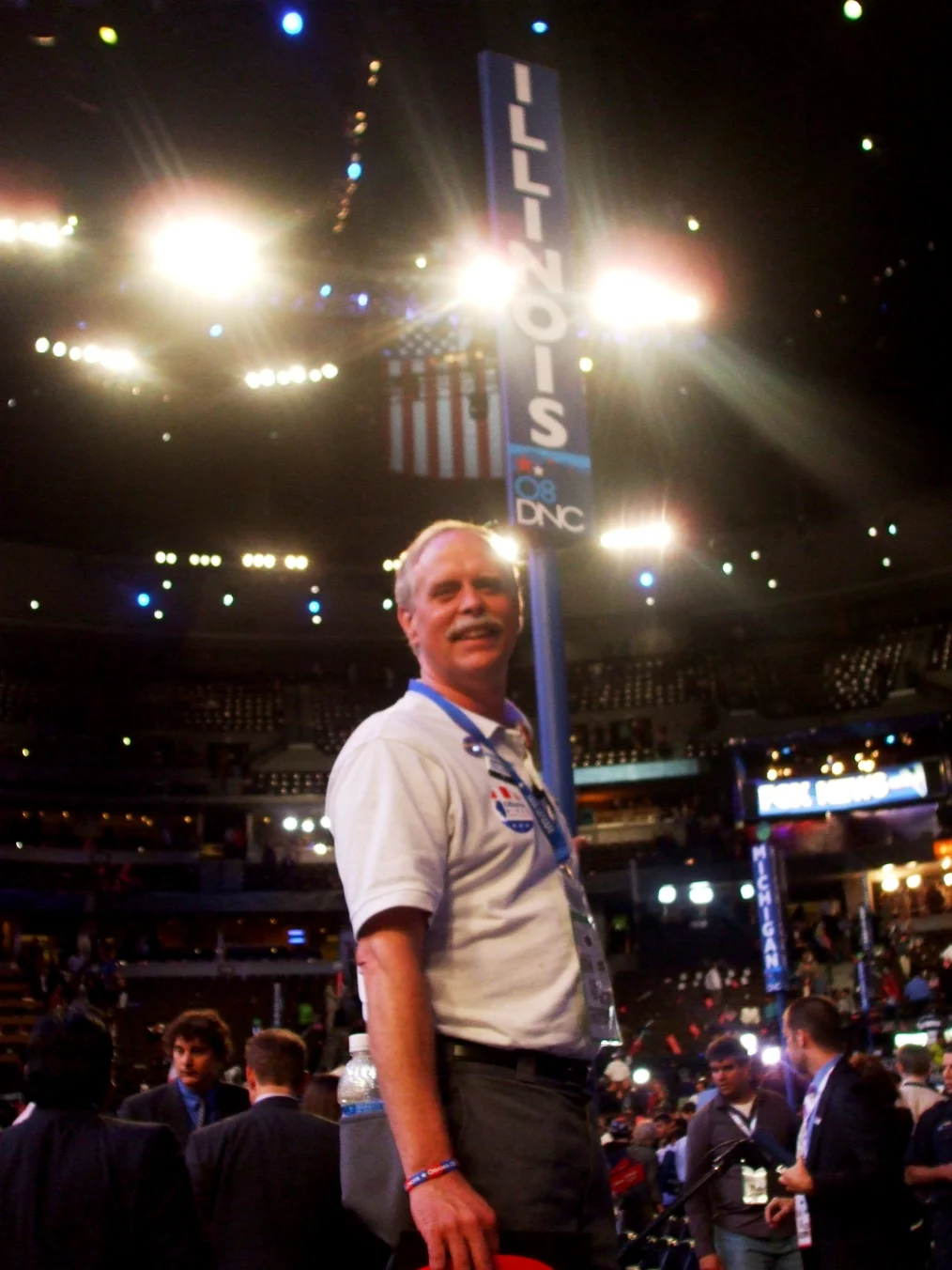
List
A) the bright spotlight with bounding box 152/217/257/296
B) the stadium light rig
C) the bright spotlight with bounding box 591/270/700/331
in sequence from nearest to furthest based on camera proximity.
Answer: the bright spotlight with bounding box 591/270/700/331, the bright spotlight with bounding box 152/217/257/296, the stadium light rig

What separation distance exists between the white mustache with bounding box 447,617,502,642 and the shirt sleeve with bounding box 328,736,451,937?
0.29 metres

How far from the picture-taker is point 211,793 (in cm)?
3384

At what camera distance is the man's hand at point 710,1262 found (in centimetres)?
532

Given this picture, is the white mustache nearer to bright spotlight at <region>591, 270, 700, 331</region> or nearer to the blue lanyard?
the blue lanyard

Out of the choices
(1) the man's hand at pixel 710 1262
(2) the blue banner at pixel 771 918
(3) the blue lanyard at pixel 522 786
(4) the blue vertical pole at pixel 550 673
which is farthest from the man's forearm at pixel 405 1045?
(2) the blue banner at pixel 771 918

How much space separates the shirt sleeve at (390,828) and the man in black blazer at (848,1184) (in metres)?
3.55

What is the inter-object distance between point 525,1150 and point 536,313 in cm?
341

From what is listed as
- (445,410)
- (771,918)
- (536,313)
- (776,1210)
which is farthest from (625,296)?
(771,918)

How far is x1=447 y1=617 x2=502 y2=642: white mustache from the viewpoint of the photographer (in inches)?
80.6

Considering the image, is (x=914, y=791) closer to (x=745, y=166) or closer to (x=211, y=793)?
(x=745, y=166)

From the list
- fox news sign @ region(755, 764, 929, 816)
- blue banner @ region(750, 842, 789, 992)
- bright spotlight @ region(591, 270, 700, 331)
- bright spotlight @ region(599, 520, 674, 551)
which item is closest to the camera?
bright spotlight @ region(591, 270, 700, 331)

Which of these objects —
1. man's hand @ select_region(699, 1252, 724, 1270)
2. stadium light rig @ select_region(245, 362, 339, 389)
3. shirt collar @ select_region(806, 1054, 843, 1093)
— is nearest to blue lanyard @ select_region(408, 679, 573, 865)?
shirt collar @ select_region(806, 1054, 843, 1093)

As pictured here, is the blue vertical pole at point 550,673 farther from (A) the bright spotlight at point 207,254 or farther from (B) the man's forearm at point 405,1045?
(A) the bright spotlight at point 207,254

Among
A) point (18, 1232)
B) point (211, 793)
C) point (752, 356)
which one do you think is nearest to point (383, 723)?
point (18, 1232)
